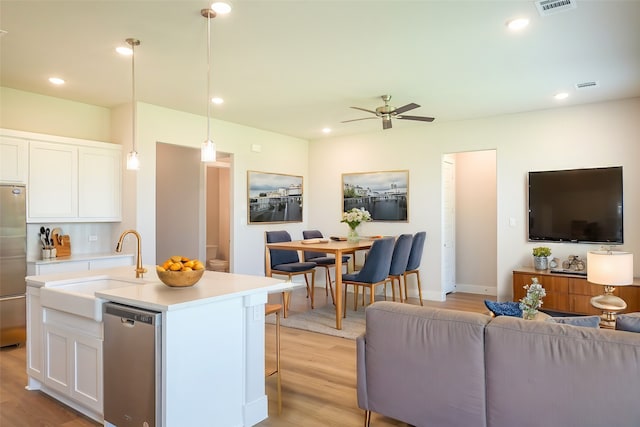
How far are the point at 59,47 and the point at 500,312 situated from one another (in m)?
3.91

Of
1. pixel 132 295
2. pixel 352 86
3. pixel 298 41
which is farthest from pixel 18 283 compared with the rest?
pixel 352 86

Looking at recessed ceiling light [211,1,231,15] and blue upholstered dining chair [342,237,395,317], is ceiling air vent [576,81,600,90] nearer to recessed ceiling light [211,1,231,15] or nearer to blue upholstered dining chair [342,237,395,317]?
blue upholstered dining chair [342,237,395,317]

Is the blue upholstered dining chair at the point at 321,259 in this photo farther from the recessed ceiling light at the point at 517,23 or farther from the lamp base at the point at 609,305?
the recessed ceiling light at the point at 517,23

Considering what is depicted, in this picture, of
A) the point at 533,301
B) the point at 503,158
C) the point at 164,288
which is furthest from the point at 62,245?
the point at 503,158

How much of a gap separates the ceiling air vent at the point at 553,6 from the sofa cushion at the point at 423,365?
2.05 m

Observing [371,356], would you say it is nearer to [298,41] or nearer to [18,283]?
[298,41]

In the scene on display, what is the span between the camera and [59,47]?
346 centimetres

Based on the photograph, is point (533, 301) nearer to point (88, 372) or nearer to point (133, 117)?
point (88, 372)

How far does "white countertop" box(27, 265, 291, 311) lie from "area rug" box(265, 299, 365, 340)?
1840 mm

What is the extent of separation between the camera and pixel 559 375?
192cm

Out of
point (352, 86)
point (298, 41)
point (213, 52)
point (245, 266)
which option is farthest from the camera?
point (245, 266)

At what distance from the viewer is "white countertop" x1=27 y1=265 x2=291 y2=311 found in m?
2.24

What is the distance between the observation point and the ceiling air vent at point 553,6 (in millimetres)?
2704

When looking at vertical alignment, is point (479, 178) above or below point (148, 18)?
below
